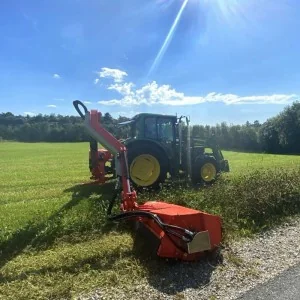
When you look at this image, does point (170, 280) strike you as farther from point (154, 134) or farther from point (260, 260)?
point (154, 134)

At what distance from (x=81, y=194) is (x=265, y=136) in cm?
4597

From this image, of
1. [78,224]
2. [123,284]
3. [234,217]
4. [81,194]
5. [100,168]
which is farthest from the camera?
[100,168]

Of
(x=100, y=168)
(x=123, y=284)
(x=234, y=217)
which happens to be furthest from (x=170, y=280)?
(x=100, y=168)

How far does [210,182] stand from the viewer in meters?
9.82

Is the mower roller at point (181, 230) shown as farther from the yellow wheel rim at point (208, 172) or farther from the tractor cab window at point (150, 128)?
the yellow wheel rim at point (208, 172)

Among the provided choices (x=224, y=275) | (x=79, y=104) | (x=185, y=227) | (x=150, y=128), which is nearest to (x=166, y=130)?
(x=150, y=128)

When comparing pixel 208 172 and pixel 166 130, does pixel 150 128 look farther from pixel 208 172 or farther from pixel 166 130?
pixel 208 172

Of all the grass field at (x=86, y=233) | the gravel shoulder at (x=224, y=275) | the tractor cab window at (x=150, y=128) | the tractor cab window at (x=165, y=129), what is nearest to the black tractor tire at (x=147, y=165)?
the tractor cab window at (x=150, y=128)

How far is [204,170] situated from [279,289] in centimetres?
636

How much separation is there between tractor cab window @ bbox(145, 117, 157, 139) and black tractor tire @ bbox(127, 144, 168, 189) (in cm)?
60

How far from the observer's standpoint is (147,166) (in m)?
8.82

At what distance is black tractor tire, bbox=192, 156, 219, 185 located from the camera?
9672mm

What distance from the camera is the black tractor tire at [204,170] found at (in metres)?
9.67

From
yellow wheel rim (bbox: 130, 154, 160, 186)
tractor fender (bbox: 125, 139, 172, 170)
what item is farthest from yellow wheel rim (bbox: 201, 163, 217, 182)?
yellow wheel rim (bbox: 130, 154, 160, 186)
